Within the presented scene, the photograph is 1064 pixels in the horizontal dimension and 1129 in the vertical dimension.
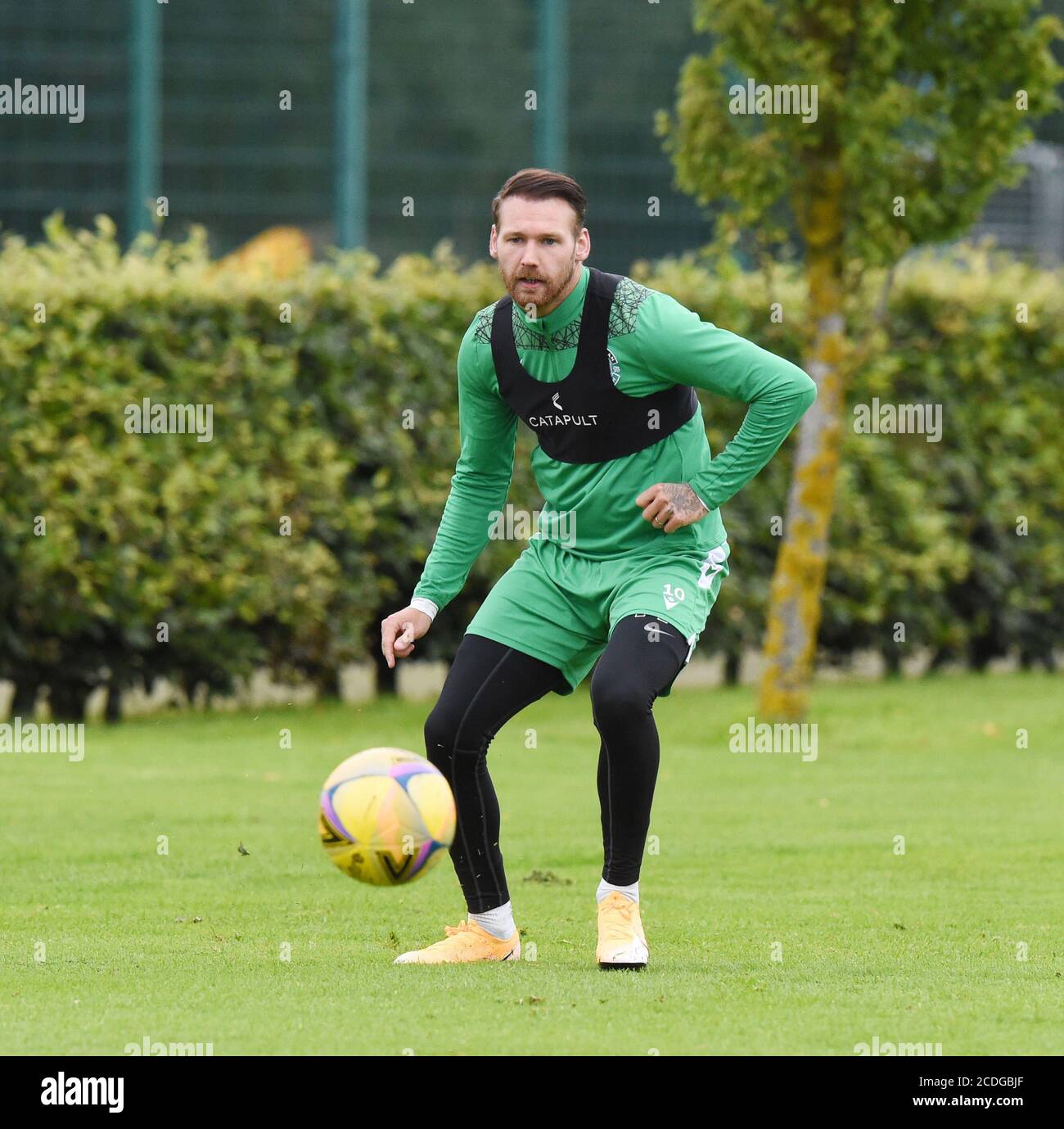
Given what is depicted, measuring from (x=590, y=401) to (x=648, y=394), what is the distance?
6.9 inches

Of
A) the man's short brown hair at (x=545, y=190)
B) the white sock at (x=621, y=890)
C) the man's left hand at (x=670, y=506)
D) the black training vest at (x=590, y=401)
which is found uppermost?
the man's short brown hair at (x=545, y=190)

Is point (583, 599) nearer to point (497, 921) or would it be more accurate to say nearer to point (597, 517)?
point (597, 517)

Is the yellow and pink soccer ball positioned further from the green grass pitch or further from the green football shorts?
the green football shorts

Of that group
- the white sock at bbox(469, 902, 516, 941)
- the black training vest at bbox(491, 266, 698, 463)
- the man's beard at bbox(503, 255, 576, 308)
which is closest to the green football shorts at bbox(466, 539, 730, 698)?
the black training vest at bbox(491, 266, 698, 463)

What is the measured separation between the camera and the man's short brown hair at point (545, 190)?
5762 millimetres

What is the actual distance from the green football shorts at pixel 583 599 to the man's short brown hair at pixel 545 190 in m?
1.01

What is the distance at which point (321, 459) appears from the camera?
13.7m

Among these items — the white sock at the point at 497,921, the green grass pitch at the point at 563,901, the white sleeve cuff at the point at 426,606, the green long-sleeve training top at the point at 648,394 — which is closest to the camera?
the green grass pitch at the point at 563,901

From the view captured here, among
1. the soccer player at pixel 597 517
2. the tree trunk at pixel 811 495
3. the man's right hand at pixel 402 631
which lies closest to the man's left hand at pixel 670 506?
the soccer player at pixel 597 517

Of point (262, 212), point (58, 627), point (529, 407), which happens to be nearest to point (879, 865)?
point (529, 407)

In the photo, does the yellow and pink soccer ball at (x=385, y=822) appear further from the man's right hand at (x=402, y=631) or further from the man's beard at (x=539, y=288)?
the man's beard at (x=539, y=288)

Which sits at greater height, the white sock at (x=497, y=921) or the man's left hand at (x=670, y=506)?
the man's left hand at (x=670, y=506)

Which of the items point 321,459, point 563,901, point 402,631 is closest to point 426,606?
point 402,631

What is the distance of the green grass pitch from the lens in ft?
16.8
